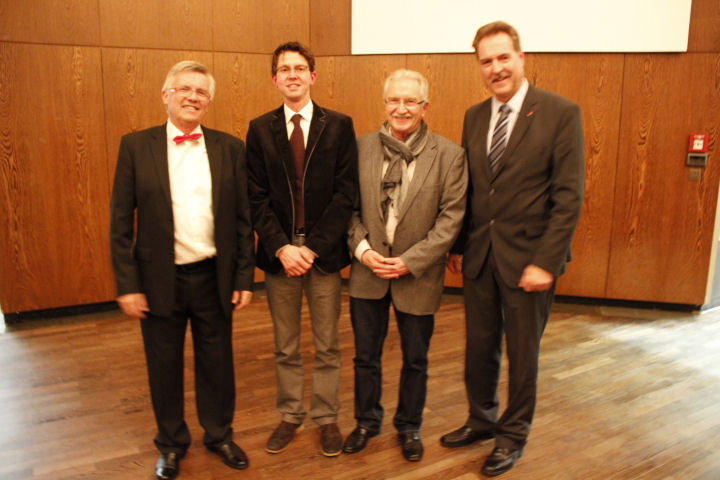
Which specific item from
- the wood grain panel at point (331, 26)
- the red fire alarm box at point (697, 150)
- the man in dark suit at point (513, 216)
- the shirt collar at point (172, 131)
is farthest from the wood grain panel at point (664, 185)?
the shirt collar at point (172, 131)

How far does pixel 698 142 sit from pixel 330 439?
366cm

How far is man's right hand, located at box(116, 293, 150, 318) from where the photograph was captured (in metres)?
2.20

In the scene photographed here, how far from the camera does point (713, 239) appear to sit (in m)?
4.48

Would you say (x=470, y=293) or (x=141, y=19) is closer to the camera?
(x=470, y=293)

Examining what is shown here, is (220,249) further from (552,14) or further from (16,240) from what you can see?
(552,14)

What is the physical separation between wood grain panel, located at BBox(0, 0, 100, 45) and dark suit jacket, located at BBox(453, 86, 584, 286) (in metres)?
3.29

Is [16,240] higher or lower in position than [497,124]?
lower

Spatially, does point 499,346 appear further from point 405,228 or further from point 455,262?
point 405,228


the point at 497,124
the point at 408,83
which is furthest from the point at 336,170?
the point at 497,124

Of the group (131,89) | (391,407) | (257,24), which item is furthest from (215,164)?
(257,24)

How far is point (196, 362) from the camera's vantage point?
2.46 meters

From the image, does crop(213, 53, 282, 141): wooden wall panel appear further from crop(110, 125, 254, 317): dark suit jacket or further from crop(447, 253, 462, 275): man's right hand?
crop(447, 253, 462, 275): man's right hand

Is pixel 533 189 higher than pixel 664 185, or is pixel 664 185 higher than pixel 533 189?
pixel 533 189

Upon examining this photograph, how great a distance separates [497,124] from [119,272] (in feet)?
5.49
